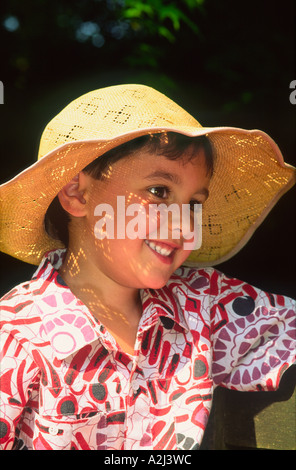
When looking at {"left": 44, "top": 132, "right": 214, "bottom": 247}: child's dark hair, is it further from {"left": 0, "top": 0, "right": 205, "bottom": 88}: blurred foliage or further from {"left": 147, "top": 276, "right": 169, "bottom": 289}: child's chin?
{"left": 0, "top": 0, "right": 205, "bottom": 88}: blurred foliage

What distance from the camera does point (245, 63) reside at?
1.87 m

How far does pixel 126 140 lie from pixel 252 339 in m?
0.64

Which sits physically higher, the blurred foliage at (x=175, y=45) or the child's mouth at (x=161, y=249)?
the blurred foliage at (x=175, y=45)

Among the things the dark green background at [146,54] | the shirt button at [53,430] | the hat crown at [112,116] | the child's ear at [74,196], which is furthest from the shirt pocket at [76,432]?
the dark green background at [146,54]

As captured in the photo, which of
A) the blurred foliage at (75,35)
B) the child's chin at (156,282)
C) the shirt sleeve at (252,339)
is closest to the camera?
the child's chin at (156,282)

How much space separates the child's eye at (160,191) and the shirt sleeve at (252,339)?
1.29 feet

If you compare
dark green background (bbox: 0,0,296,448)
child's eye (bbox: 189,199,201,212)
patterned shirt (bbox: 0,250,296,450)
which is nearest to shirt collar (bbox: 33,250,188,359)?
patterned shirt (bbox: 0,250,296,450)

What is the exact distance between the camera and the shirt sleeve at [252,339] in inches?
57.9

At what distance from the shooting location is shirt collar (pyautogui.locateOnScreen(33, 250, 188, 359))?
1.30 m

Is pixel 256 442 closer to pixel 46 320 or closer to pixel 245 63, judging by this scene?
pixel 46 320

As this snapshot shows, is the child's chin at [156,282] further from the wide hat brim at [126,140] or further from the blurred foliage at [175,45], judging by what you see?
the blurred foliage at [175,45]

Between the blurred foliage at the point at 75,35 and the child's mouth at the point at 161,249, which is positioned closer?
the child's mouth at the point at 161,249

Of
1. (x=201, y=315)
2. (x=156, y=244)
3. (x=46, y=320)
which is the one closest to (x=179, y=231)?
(x=156, y=244)

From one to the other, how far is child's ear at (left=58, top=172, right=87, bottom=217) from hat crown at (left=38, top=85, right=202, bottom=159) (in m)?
0.11
